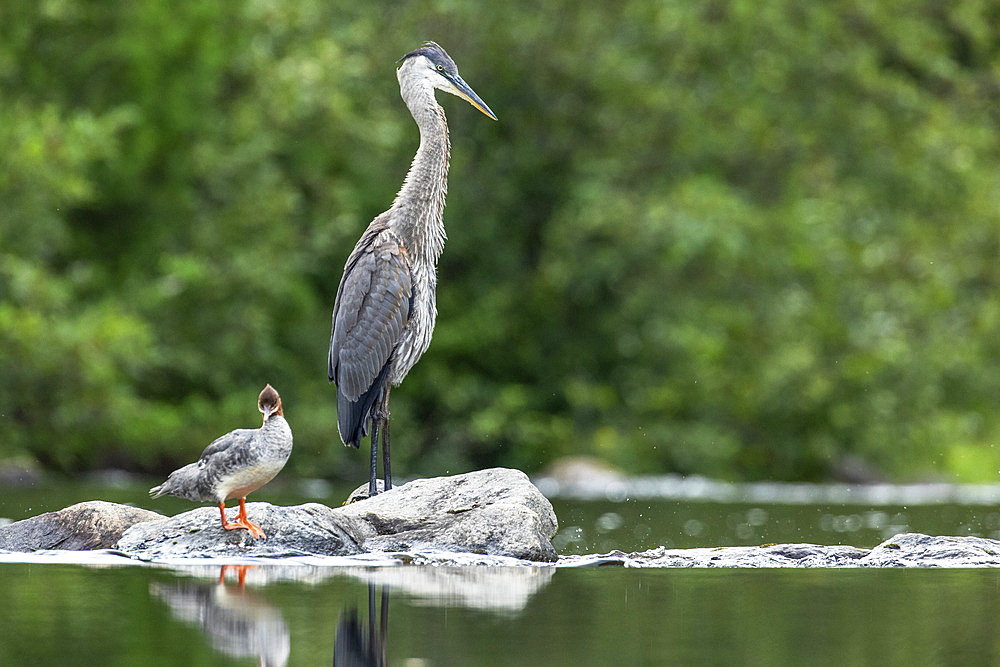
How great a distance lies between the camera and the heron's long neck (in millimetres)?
11062

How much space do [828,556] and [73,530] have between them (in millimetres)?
4584

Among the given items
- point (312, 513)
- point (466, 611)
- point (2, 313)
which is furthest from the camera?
point (2, 313)

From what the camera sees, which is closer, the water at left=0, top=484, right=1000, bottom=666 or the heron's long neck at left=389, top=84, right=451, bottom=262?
the water at left=0, top=484, right=1000, bottom=666

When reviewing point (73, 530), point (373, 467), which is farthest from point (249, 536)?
point (373, 467)

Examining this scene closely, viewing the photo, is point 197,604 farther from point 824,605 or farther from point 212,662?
point 824,605

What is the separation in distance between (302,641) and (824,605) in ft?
8.63

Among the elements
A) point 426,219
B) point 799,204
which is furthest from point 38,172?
point 799,204

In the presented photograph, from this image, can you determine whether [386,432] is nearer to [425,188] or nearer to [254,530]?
[425,188]

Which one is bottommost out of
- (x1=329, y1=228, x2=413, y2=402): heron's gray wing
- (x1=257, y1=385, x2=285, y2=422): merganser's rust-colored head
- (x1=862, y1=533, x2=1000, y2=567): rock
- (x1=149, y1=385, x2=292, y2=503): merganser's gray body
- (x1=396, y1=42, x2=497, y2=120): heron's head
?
(x1=862, y1=533, x2=1000, y2=567): rock

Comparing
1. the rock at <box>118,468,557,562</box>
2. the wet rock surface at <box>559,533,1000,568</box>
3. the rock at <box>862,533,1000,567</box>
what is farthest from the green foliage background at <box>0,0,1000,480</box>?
the rock at <box>862,533,1000,567</box>

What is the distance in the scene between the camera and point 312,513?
9.17 meters

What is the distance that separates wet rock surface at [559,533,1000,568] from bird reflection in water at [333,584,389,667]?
2836 millimetres

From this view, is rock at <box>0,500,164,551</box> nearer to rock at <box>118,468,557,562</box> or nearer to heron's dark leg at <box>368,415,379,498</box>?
rock at <box>118,468,557,562</box>

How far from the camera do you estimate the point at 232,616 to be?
6.46 metres
